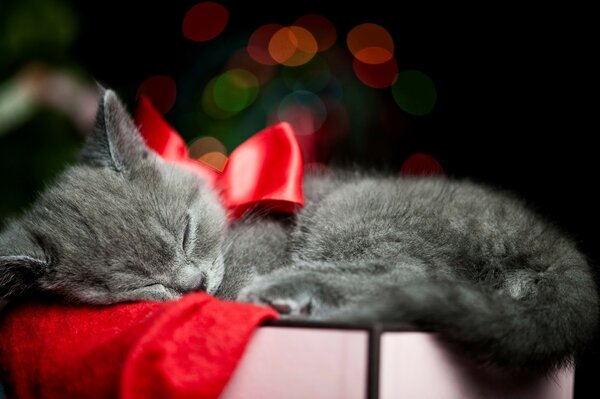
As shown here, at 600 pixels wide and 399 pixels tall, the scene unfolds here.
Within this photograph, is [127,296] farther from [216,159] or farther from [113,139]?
[216,159]

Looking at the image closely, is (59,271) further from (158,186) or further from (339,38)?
(339,38)

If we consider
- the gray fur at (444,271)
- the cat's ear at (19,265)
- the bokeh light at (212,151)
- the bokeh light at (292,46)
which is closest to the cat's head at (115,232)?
the cat's ear at (19,265)

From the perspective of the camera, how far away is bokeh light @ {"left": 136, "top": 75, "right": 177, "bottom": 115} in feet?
7.93

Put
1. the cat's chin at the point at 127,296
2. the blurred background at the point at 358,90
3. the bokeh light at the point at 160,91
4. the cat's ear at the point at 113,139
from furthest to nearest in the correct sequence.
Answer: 1. the bokeh light at the point at 160,91
2. the blurred background at the point at 358,90
3. the cat's ear at the point at 113,139
4. the cat's chin at the point at 127,296

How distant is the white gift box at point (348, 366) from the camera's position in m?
0.86

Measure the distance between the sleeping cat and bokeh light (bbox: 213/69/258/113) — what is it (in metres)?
0.83

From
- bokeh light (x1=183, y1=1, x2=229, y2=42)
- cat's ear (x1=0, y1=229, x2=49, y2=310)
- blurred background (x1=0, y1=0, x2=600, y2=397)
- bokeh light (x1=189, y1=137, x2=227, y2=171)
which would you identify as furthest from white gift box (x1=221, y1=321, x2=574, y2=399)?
bokeh light (x1=183, y1=1, x2=229, y2=42)

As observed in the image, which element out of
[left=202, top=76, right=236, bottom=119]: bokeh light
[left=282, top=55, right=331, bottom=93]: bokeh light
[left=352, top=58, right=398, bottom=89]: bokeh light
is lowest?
[left=202, top=76, right=236, bottom=119]: bokeh light

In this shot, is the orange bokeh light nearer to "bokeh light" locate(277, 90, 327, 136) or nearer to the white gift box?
"bokeh light" locate(277, 90, 327, 136)

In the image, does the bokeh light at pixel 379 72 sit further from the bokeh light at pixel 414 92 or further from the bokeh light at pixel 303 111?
the bokeh light at pixel 303 111

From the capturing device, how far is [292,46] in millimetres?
2217

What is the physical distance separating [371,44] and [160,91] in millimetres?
785

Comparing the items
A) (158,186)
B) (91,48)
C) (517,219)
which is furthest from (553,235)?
(91,48)

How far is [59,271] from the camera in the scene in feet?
3.71
